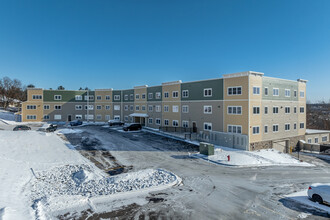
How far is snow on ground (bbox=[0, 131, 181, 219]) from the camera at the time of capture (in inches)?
459

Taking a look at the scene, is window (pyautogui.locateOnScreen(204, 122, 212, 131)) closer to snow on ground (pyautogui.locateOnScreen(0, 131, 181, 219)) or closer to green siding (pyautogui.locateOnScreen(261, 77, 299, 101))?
green siding (pyautogui.locateOnScreen(261, 77, 299, 101))

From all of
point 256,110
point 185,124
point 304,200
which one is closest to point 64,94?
point 185,124

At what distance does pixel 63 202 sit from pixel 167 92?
110 ft

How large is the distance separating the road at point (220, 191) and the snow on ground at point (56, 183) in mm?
1771

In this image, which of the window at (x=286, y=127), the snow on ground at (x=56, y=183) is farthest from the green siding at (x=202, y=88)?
the snow on ground at (x=56, y=183)

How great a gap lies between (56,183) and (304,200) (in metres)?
18.2

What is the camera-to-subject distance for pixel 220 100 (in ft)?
105

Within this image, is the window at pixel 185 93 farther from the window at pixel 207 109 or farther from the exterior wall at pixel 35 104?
the exterior wall at pixel 35 104

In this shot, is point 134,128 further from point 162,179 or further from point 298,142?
point 298,142

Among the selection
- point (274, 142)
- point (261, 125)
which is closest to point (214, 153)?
point (261, 125)

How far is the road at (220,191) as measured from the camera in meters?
11.2

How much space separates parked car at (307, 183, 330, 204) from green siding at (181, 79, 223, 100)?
66.7ft

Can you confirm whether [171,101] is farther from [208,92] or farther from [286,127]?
[286,127]

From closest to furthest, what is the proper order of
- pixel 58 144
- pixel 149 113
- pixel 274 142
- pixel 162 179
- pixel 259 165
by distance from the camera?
1. pixel 162 179
2. pixel 259 165
3. pixel 58 144
4. pixel 274 142
5. pixel 149 113
